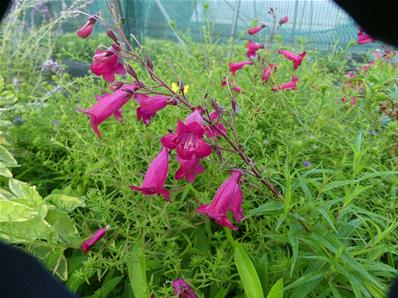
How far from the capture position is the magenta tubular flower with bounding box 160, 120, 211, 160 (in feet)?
2.95

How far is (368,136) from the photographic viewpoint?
1417mm

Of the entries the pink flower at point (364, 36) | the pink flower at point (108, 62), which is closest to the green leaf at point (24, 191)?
the pink flower at point (108, 62)

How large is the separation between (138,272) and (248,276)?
244mm

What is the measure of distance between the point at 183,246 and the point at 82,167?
425 millimetres

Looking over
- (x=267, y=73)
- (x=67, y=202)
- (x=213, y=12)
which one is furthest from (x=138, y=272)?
(x=213, y=12)

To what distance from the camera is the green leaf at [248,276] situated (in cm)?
95

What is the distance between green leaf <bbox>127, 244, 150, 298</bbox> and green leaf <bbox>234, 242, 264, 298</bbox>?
0.21 m

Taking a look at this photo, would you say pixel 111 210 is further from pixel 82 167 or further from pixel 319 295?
pixel 319 295

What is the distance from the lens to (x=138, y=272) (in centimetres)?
104

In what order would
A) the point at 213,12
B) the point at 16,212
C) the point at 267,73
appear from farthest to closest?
1. the point at 213,12
2. the point at 267,73
3. the point at 16,212

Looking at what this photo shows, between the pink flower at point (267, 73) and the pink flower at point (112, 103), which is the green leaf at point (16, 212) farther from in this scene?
the pink flower at point (267, 73)

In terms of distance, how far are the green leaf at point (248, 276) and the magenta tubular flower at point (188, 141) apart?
0.76 ft

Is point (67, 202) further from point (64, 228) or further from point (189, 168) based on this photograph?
point (189, 168)

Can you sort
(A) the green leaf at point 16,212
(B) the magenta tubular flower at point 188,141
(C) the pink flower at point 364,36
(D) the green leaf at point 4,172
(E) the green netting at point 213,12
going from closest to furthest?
1. (C) the pink flower at point 364,36
2. (B) the magenta tubular flower at point 188,141
3. (A) the green leaf at point 16,212
4. (D) the green leaf at point 4,172
5. (E) the green netting at point 213,12
